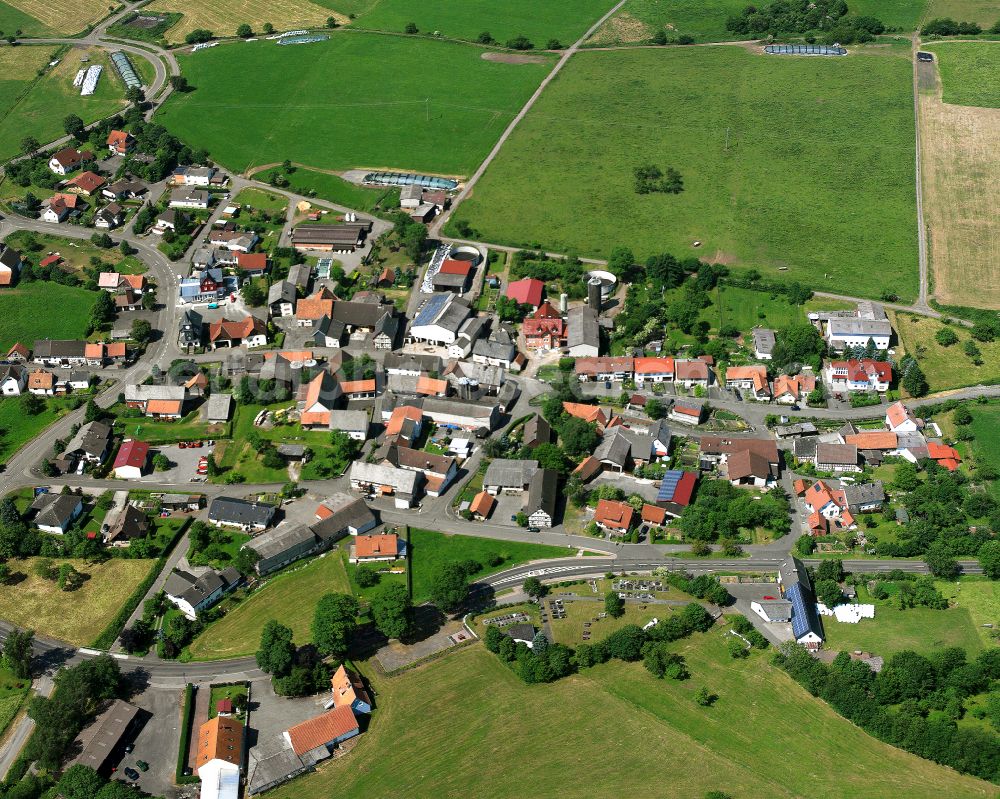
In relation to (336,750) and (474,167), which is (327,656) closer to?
(336,750)

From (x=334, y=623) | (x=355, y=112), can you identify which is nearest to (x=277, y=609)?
(x=334, y=623)

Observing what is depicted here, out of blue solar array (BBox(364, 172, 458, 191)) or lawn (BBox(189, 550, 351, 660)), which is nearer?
lawn (BBox(189, 550, 351, 660))

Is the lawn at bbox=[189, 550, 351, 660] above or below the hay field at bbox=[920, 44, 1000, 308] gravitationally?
below

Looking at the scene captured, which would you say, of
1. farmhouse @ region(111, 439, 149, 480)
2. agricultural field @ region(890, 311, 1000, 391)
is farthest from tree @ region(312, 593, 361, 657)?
agricultural field @ region(890, 311, 1000, 391)

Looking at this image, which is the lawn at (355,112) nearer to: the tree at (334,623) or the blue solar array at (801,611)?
the tree at (334,623)

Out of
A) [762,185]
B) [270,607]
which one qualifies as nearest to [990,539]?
[270,607]

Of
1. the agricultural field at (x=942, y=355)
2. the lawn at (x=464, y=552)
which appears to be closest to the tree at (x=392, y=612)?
the lawn at (x=464, y=552)

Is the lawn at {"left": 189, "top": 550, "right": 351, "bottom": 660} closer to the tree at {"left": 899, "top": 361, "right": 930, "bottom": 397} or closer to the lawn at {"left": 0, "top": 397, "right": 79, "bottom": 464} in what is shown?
the lawn at {"left": 0, "top": 397, "right": 79, "bottom": 464}
